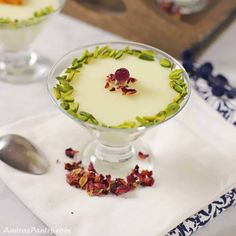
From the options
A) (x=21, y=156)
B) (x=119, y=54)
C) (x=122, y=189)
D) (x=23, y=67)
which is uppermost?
(x=119, y=54)

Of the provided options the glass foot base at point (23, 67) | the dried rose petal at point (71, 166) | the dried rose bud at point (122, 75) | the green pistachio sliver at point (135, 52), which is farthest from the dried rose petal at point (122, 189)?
the glass foot base at point (23, 67)

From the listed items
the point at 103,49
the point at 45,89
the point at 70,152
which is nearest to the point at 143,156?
the point at 70,152

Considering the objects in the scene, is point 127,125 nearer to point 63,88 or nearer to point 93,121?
point 93,121

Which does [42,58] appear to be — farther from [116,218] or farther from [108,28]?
[116,218]

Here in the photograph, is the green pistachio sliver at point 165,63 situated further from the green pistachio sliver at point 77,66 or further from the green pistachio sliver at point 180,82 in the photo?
the green pistachio sliver at point 77,66

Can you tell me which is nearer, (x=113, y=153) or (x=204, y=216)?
(x=204, y=216)
